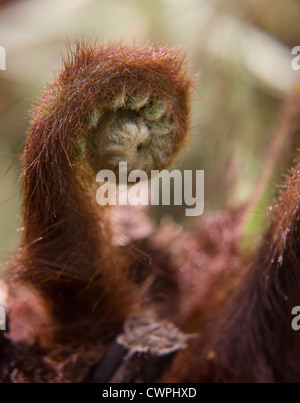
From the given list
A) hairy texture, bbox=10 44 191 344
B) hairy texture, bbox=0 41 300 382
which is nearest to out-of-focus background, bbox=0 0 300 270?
hairy texture, bbox=0 41 300 382

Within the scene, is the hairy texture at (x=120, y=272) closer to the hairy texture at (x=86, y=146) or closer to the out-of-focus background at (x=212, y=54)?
the hairy texture at (x=86, y=146)

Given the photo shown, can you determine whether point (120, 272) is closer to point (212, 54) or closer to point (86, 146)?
point (86, 146)

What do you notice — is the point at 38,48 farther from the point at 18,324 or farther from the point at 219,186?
the point at 18,324

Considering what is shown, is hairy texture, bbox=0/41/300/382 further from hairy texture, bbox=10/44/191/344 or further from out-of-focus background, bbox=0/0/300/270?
out-of-focus background, bbox=0/0/300/270

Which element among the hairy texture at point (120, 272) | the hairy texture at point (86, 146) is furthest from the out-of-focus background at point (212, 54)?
the hairy texture at point (86, 146)

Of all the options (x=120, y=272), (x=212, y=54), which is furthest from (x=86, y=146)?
(x=212, y=54)

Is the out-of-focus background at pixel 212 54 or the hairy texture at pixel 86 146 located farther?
the out-of-focus background at pixel 212 54
